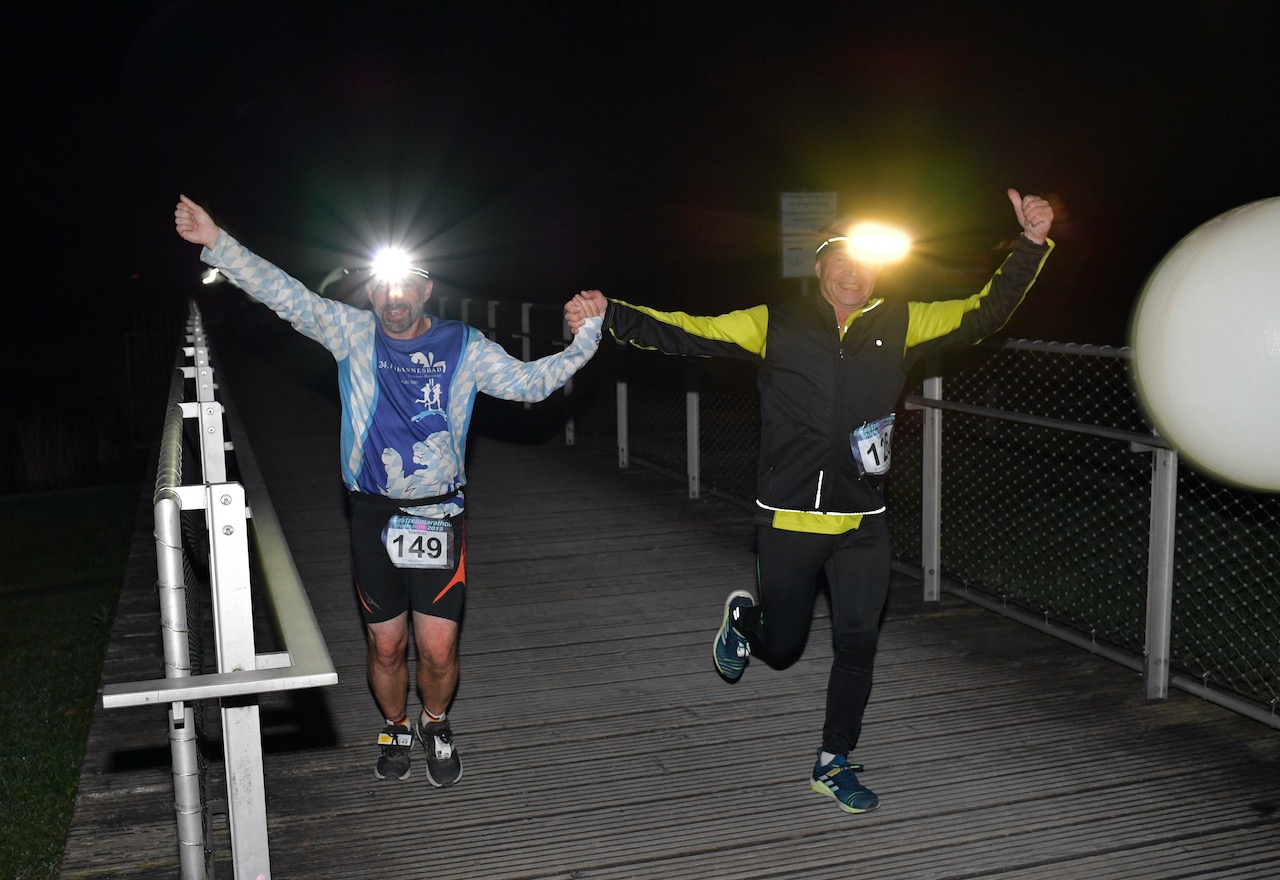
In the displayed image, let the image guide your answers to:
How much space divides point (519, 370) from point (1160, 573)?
9.33 feet

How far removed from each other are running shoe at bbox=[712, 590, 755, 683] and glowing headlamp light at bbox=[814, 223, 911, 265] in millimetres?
1622

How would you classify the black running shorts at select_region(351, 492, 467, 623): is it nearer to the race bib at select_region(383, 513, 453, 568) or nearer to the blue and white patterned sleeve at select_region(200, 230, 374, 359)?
the race bib at select_region(383, 513, 453, 568)

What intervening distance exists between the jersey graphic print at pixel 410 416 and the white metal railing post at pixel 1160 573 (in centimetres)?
294

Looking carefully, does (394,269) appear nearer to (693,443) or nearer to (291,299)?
(291,299)

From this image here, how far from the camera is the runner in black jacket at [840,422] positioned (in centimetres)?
443

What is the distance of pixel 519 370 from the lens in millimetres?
4523

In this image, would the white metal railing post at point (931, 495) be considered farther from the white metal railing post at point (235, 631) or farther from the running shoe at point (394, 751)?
the white metal railing post at point (235, 631)

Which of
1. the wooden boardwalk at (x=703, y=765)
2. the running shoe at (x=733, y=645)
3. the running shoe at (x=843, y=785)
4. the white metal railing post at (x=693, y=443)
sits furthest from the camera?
the white metal railing post at (x=693, y=443)

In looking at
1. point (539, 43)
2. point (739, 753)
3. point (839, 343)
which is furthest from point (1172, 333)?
point (539, 43)

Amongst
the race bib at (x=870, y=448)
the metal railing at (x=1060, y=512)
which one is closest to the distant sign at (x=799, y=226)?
the metal railing at (x=1060, y=512)

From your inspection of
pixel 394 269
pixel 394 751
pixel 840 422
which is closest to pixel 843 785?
pixel 840 422

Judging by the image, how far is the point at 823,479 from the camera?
14.5 feet

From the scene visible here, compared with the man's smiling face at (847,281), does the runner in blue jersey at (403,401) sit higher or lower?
lower

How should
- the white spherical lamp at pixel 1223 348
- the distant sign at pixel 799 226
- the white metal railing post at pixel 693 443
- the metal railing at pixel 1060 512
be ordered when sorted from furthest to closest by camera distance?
the distant sign at pixel 799 226 < the white metal railing post at pixel 693 443 < the metal railing at pixel 1060 512 < the white spherical lamp at pixel 1223 348
